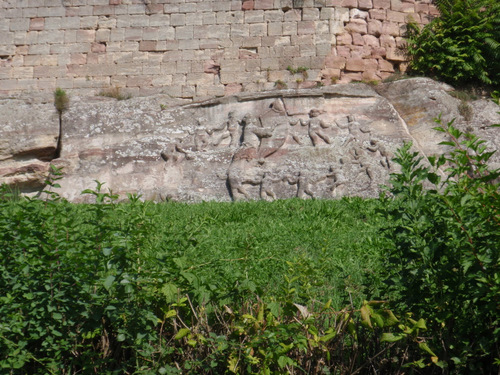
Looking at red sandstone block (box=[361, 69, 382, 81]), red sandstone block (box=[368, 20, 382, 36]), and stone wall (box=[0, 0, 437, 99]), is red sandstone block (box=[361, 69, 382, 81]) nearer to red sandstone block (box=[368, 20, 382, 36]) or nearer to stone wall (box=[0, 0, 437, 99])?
stone wall (box=[0, 0, 437, 99])

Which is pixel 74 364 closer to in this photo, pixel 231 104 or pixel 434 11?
pixel 231 104

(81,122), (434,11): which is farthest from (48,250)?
(434,11)

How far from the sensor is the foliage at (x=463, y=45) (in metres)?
9.81

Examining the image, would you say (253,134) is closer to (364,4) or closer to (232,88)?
(232,88)

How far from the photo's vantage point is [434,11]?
424 inches

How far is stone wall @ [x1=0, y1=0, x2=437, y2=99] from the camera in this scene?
404 inches

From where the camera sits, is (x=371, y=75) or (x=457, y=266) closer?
(x=457, y=266)

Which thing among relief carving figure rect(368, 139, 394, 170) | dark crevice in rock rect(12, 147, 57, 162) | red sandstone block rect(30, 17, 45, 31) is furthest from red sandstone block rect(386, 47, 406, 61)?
red sandstone block rect(30, 17, 45, 31)

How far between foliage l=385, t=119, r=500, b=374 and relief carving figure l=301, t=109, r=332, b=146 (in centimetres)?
610

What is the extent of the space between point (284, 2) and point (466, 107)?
3702mm

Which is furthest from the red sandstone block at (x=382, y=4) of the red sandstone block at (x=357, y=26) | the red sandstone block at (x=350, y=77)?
the red sandstone block at (x=350, y=77)

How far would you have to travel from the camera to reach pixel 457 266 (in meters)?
Result: 2.58

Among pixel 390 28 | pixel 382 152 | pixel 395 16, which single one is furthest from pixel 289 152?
pixel 395 16

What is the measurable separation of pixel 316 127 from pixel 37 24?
5.82 metres
